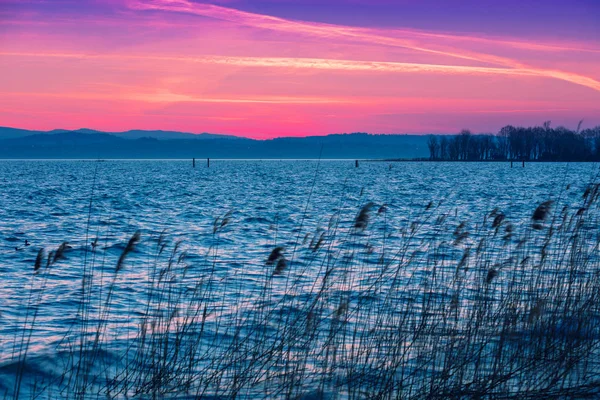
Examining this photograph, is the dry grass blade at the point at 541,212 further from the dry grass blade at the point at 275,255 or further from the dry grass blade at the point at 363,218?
the dry grass blade at the point at 275,255

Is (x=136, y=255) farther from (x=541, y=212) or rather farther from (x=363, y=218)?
(x=541, y=212)

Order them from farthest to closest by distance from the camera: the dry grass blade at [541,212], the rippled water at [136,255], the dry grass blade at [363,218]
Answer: the rippled water at [136,255] < the dry grass blade at [541,212] < the dry grass blade at [363,218]

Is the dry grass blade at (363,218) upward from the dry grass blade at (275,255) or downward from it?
upward

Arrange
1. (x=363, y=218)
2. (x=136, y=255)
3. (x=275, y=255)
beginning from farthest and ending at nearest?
(x=136, y=255) → (x=363, y=218) → (x=275, y=255)

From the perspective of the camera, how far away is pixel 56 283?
48.2ft

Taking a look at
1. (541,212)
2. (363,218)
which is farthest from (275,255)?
(541,212)

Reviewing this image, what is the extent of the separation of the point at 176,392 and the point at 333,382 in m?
1.86

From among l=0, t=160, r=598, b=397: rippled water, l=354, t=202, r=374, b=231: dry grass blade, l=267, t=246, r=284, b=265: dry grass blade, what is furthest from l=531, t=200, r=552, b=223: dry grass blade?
l=267, t=246, r=284, b=265: dry grass blade

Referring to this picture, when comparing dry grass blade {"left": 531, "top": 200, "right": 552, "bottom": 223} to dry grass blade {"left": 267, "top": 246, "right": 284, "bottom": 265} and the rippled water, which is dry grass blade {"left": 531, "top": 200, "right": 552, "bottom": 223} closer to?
the rippled water

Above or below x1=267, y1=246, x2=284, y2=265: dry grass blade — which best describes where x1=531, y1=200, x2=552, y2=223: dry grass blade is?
above

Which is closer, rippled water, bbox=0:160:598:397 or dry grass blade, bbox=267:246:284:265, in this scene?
dry grass blade, bbox=267:246:284:265

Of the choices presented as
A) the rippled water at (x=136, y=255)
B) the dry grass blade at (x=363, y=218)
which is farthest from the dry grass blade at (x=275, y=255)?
the dry grass blade at (x=363, y=218)

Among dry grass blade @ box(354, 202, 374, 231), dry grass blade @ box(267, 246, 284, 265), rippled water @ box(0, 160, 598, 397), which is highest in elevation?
dry grass blade @ box(354, 202, 374, 231)

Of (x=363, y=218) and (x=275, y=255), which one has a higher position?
(x=363, y=218)
